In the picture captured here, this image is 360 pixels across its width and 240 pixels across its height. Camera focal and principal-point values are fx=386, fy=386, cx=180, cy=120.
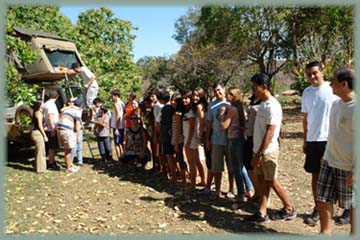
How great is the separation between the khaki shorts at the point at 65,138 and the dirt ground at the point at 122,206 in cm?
60

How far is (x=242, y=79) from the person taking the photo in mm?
34906

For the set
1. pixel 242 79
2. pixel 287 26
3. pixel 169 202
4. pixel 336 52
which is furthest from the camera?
pixel 242 79

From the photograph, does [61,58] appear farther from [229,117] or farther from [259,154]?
[259,154]

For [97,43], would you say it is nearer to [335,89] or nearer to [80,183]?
[80,183]

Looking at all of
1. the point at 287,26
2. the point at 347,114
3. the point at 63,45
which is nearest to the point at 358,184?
the point at 347,114

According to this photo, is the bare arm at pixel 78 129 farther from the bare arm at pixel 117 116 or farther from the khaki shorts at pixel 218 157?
the khaki shorts at pixel 218 157

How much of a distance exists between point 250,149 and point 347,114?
6.66 feet

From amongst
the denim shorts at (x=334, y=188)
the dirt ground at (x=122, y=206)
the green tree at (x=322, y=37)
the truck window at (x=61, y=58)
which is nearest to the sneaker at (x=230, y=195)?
the dirt ground at (x=122, y=206)

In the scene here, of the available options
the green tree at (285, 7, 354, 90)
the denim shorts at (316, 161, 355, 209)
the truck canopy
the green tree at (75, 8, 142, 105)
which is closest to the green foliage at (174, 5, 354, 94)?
the green tree at (285, 7, 354, 90)

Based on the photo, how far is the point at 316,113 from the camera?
4906 mm

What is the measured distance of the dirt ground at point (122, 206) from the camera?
5.14 metres

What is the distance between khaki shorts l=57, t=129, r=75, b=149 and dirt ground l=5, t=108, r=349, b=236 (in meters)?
0.60

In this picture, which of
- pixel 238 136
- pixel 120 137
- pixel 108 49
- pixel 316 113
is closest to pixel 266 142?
pixel 316 113

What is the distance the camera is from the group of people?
13.3ft
